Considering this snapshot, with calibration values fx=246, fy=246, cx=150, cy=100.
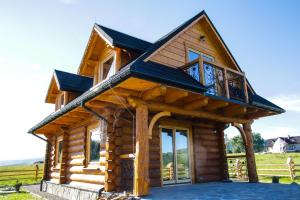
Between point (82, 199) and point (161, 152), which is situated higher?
point (161, 152)

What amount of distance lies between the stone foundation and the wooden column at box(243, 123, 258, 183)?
6.18m

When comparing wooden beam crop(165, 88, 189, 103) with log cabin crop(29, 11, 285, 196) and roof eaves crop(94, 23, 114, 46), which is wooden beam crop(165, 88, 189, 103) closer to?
log cabin crop(29, 11, 285, 196)

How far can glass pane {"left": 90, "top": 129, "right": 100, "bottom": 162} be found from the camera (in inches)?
368

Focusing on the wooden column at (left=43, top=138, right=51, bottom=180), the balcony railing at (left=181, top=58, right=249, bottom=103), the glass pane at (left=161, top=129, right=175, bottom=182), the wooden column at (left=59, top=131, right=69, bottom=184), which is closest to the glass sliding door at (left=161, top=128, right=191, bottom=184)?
the glass pane at (left=161, top=129, right=175, bottom=182)

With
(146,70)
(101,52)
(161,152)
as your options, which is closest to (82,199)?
(161,152)

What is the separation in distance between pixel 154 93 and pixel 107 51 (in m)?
4.26

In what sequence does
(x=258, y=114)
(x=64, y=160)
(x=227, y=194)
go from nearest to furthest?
(x=227, y=194) < (x=258, y=114) < (x=64, y=160)

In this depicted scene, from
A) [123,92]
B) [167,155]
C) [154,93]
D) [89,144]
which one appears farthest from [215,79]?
[89,144]

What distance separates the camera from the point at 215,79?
898 centimetres

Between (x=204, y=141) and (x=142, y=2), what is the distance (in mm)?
6364

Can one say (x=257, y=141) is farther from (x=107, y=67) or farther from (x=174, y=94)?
(x=174, y=94)

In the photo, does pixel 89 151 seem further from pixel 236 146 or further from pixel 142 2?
pixel 236 146

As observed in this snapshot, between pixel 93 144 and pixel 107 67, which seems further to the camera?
pixel 107 67

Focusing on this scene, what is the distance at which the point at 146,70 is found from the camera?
6.23 meters
